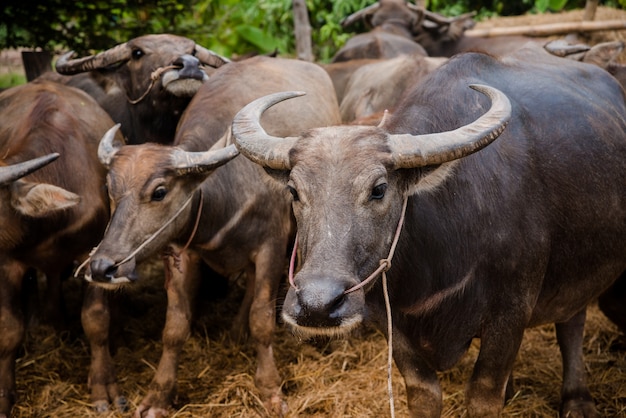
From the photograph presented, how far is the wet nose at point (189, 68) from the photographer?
5.90m

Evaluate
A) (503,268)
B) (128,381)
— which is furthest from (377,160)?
(128,381)

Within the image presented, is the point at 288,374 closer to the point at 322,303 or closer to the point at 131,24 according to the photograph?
the point at 322,303

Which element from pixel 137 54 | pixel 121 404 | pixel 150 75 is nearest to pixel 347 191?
pixel 121 404

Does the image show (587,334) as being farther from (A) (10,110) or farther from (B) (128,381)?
(A) (10,110)

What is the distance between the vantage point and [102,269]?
4.07 meters

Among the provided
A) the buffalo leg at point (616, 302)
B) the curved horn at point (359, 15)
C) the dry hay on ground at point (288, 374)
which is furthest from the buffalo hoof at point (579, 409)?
the curved horn at point (359, 15)

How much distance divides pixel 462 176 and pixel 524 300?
654mm

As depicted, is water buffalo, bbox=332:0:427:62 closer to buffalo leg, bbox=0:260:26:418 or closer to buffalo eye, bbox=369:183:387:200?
buffalo leg, bbox=0:260:26:418

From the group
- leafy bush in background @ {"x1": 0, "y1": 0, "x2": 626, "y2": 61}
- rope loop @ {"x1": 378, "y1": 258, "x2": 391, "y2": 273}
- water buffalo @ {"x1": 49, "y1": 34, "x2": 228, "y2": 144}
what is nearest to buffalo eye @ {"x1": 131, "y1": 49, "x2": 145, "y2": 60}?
water buffalo @ {"x1": 49, "y1": 34, "x2": 228, "y2": 144}

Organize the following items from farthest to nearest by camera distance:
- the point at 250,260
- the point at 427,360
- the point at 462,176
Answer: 1. the point at 250,260
2. the point at 427,360
3. the point at 462,176

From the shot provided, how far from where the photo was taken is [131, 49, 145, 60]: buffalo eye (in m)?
6.40

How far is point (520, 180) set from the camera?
137 inches

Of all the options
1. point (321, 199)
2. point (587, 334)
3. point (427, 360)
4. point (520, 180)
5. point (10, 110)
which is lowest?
point (587, 334)

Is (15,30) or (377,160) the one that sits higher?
(377,160)
